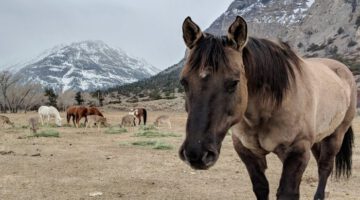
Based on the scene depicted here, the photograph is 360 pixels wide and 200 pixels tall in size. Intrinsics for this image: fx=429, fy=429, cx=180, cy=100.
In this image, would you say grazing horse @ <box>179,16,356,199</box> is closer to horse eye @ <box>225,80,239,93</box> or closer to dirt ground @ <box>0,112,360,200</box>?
horse eye @ <box>225,80,239,93</box>

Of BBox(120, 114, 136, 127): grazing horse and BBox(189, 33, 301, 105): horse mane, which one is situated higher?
BBox(189, 33, 301, 105): horse mane

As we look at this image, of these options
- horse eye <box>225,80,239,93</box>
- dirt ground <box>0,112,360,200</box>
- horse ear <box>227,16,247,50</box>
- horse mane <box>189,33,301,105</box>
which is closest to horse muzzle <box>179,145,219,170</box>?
horse eye <box>225,80,239,93</box>

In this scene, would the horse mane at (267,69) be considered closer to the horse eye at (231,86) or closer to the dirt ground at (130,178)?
the horse eye at (231,86)

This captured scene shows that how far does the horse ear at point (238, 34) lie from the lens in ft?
9.51

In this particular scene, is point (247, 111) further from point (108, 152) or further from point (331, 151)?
point (108, 152)

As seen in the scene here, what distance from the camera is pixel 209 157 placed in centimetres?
263

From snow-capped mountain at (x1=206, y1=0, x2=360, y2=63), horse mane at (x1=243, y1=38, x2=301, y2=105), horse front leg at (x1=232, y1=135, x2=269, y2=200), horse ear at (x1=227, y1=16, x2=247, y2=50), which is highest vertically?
snow-capped mountain at (x1=206, y1=0, x2=360, y2=63)

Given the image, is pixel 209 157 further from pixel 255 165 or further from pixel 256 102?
pixel 255 165

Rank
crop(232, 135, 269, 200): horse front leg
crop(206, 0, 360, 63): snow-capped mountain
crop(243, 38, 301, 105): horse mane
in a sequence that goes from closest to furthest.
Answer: crop(243, 38, 301, 105): horse mane
crop(232, 135, 269, 200): horse front leg
crop(206, 0, 360, 63): snow-capped mountain

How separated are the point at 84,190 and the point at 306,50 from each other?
98.7m

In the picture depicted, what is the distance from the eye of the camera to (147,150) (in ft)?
36.2

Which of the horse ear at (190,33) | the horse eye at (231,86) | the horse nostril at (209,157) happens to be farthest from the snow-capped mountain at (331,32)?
the horse nostril at (209,157)

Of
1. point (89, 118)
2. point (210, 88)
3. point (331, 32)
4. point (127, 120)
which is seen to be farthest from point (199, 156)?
point (331, 32)

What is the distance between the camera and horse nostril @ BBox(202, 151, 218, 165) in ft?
8.55
